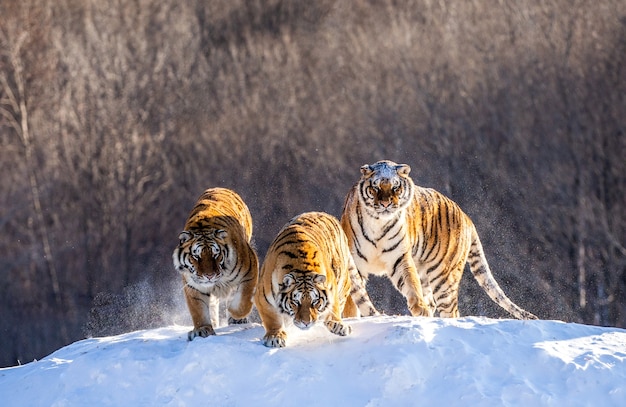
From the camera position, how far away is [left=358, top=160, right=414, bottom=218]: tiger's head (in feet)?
23.6

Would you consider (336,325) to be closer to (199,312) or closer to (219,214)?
(199,312)

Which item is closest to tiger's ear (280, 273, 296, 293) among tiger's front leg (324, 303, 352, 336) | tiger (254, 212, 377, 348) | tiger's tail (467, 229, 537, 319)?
tiger (254, 212, 377, 348)

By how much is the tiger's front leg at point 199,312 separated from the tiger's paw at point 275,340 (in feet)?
1.38

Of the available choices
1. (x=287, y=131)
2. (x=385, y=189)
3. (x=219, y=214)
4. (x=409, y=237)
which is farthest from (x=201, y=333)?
(x=287, y=131)

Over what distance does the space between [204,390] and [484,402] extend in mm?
1415

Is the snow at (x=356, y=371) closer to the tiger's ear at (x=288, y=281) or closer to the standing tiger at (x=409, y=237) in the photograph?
the tiger's ear at (x=288, y=281)

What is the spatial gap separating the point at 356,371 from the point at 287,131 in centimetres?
1485

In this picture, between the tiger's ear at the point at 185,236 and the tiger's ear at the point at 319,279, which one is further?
the tiger's ear at the point at 185,236

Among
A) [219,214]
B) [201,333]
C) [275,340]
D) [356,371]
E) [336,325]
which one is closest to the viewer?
[356,371]

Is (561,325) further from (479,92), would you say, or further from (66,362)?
(479,92)

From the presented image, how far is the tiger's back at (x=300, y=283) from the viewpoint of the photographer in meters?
Answer: 5.64

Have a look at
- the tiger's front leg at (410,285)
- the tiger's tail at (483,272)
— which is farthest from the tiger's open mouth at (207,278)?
the tiger's tail at (483,272)

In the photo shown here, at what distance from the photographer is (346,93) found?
20188 mm

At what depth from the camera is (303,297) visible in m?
5.62
